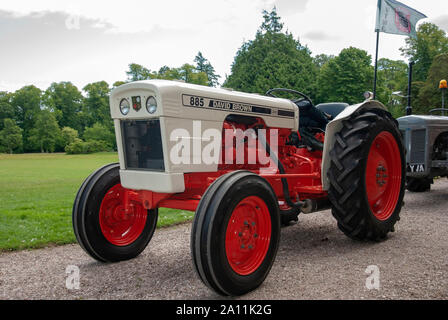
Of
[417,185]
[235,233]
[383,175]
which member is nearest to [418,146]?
[417,185]

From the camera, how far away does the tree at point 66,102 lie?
4219 cm

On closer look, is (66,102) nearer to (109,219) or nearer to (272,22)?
(272,22)

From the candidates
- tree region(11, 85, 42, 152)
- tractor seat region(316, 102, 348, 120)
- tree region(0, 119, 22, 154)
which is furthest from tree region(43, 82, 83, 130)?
tractor seat region(316, 102, 348, 120)

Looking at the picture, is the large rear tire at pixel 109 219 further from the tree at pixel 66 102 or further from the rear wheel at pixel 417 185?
the tree at pixel 66 102

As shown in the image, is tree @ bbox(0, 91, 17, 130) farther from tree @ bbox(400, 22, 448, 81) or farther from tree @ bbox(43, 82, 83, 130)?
tree @ bbox(400, 22, 448, 81)

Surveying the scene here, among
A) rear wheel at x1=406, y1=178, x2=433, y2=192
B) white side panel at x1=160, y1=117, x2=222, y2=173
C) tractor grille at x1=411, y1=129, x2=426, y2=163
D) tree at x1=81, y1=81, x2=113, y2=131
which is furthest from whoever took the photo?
tree at x1=81, y1=81, x2=113, y2=131

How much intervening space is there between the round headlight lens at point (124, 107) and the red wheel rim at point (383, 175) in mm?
2926

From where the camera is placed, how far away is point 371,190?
4547 millimetres

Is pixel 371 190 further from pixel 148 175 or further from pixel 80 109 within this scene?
pixel 80 109

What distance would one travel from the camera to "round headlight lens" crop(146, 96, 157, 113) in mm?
3120

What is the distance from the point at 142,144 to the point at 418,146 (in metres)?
6.07

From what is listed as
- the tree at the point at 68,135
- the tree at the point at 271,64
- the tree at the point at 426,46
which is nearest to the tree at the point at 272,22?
the tree at the point at 271,64

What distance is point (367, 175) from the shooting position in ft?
14.6

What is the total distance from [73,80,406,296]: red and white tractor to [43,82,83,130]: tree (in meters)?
41.3
